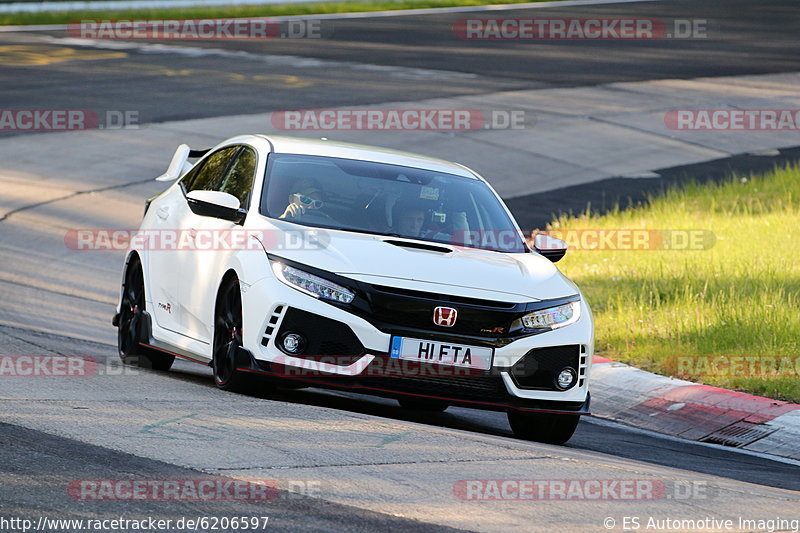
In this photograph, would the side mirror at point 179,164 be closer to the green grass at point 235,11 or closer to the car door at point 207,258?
the car door at point 207,258

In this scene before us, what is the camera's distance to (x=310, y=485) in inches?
228

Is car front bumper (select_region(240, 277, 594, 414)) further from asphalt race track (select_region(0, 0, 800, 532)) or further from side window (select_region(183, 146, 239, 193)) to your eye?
side window (select_region(183, 146, 239, 193))

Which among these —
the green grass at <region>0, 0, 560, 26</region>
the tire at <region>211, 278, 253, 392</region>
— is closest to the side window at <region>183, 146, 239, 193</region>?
the tire at <region>211, 278, 253, 392</region>

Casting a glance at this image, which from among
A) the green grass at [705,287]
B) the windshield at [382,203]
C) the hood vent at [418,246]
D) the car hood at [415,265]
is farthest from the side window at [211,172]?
the green grass at [705,287]

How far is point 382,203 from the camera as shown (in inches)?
336

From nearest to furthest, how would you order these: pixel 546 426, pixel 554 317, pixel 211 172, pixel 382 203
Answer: pixel 554 317 < pixel 546 426 < pixel 382 203 < pixel 211 172

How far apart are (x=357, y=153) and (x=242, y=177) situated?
793 millimetres

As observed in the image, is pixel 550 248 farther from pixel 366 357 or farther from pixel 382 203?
pixel 366 357

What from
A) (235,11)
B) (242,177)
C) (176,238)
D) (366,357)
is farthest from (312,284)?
(235,11)

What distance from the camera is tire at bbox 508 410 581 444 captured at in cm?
803

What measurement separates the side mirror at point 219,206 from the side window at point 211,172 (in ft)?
2.76

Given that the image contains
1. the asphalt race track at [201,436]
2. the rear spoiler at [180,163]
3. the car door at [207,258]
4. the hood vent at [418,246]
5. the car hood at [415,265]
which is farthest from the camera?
the rear spoiler at [180,163]

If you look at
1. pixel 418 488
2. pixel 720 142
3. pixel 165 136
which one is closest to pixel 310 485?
pixel 418 488

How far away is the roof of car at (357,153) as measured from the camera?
8.98 meters
